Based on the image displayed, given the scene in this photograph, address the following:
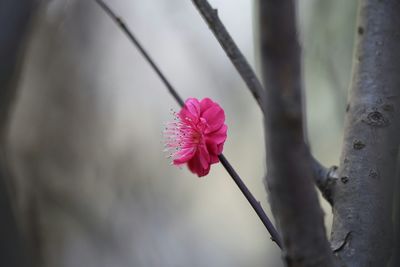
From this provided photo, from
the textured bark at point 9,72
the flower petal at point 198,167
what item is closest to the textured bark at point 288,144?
the flower petal at point 198,167

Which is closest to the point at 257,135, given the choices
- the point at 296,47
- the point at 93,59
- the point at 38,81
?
the point at 93,59

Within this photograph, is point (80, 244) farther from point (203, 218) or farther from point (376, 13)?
point (376, 13)

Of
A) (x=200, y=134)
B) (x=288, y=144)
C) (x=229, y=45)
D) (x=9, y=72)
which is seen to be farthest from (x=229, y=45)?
(x=9, y=72)

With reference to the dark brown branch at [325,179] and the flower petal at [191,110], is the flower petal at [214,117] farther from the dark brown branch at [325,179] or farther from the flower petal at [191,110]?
the dark brown branch at [325,179]

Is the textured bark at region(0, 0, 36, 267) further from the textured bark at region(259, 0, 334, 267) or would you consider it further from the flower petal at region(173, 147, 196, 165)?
the textured bark at region(259, 0, 334, 267)

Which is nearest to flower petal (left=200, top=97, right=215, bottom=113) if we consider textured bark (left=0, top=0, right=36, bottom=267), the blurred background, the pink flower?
the pink flower

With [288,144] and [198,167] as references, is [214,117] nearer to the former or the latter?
[198,167]
